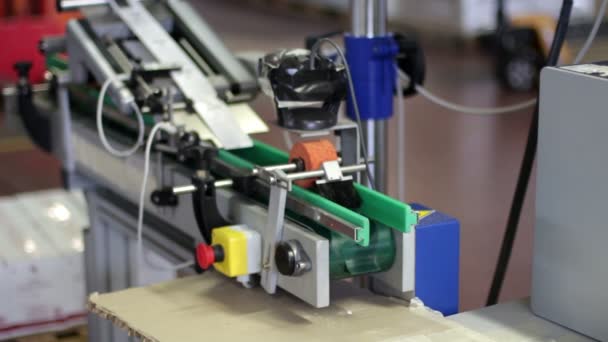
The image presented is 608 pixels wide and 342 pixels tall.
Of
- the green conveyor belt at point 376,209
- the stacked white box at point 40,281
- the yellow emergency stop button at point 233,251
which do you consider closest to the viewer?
the green conveyor belt at point 376,209

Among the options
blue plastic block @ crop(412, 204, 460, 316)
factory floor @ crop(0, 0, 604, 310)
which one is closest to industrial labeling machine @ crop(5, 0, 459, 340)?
blue plastic block @ crop(412, 204, 460, 316)

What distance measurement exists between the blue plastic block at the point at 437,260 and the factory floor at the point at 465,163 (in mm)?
1344

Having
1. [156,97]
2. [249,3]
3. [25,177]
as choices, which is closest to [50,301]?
[156,97]

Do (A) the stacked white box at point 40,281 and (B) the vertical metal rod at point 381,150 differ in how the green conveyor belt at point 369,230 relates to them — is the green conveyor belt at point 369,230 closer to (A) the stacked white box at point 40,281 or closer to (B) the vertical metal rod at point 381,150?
(B) the vertical metal rod at point 381,150

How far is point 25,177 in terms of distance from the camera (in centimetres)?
413

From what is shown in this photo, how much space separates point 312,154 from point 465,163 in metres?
2.69

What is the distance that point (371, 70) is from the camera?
2.03 metres

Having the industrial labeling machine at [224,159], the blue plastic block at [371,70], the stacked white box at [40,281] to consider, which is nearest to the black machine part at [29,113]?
the industrial labeling machine at [224,159]

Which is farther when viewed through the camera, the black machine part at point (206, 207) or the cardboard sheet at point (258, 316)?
the black machine part at point (206, 207)

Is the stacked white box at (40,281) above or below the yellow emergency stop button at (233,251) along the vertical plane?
below

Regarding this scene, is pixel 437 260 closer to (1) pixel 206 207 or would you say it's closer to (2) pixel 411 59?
(1) pixel 206 207

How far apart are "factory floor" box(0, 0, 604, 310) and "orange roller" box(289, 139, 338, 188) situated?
133cm

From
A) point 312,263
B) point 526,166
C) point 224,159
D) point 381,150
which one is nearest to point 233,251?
point 312,263

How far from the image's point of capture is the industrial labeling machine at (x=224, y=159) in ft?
4.73
